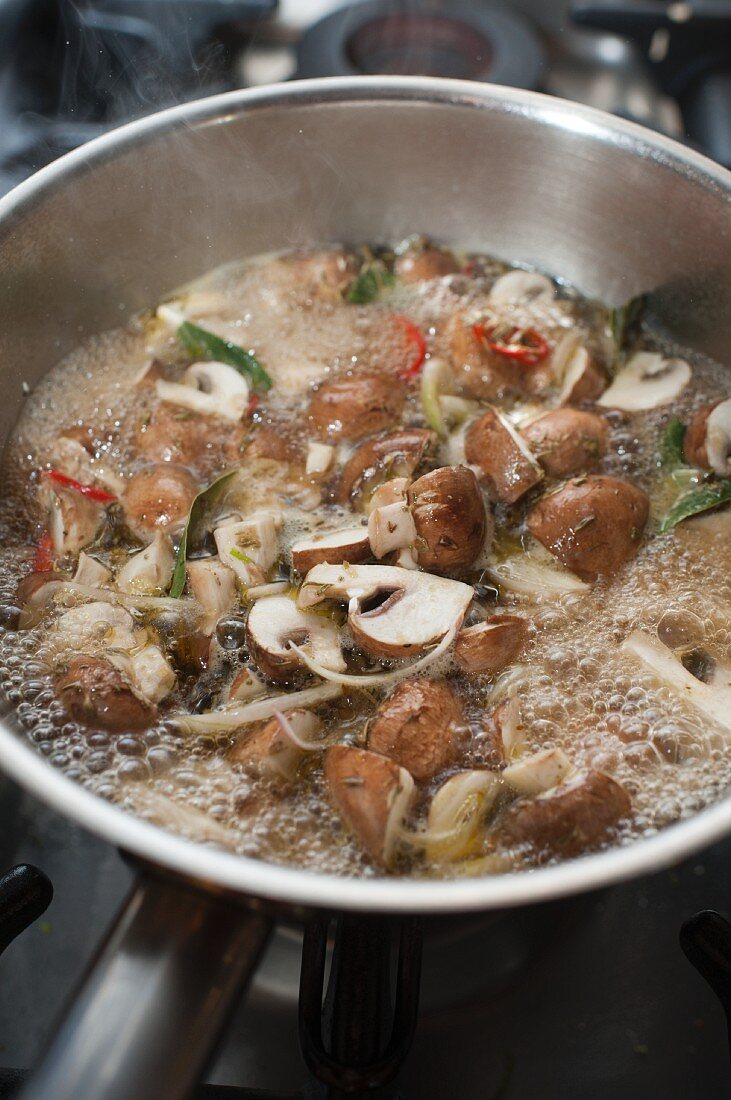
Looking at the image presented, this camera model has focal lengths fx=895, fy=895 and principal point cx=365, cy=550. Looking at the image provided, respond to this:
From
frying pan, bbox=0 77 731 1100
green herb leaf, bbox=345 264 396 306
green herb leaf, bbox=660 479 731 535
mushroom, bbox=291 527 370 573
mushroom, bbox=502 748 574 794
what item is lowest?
mushroom, bbox=502 748 574 794

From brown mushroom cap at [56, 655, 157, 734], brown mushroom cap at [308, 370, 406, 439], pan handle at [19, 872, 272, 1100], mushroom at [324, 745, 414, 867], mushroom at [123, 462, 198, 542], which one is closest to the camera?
pan handle at [19, 872, 272, 1100]

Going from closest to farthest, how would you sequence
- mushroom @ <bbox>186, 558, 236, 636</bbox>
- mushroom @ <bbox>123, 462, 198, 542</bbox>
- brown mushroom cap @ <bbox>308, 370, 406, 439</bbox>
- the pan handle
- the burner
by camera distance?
1. the pan handle
2. mushroom @ <bbox>186, 558, 236, 636</bbox>
3. mushroom @ <bbox>123, 462, 198, 542</bbox>
4. brown mushroom cap @ <bbox>308, 370, 406, 439</bbox>
5. the burner

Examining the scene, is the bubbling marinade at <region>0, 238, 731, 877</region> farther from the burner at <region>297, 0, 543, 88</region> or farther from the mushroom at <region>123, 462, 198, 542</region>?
the burner at <region>297, 0, 543, 88</region>

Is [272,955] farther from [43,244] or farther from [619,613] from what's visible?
[43,244]

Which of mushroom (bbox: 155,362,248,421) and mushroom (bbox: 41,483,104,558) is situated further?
mushroom (bbox: 155,362,248,421)

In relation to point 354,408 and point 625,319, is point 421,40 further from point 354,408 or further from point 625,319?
point 354,408

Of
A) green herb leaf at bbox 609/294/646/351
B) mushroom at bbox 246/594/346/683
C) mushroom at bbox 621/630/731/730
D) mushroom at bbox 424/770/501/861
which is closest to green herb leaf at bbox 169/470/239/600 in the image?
mushroom at bbox 246/594/346/683

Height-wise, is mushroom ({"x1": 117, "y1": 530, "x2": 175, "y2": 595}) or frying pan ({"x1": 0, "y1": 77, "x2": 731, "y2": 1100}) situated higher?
frying pan ({"x1": 0, "y1": 77, "x2": 731, "y2": 1100})
